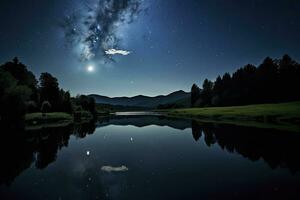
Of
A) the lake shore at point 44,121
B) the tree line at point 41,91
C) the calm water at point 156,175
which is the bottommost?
the calm water at point 156,175

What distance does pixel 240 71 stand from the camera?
396ft

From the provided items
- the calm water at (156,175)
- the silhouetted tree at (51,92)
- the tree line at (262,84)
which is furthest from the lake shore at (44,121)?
the tree line at (262,84)

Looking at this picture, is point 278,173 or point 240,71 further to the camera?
point 240,71

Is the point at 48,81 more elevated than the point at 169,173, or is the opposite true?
the point at 48,81

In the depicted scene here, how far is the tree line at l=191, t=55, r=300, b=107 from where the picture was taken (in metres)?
87.1

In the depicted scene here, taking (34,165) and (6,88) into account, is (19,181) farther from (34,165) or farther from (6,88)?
(6,88)

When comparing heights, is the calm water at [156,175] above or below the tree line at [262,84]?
below

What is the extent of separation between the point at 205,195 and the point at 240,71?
124 meters

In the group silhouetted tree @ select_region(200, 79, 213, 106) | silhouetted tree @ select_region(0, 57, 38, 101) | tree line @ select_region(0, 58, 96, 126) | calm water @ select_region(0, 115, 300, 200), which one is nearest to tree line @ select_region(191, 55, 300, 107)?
silhouetted tree @ select_region(200, 79, 213, 106)

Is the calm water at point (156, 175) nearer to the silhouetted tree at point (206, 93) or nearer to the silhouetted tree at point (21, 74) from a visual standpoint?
the silhouetted tree at point (21, 74)

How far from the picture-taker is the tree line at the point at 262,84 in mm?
87125

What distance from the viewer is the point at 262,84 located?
314 ft

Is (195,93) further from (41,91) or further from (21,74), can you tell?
(21,74)

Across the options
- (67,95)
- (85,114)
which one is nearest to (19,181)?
(67,95)
